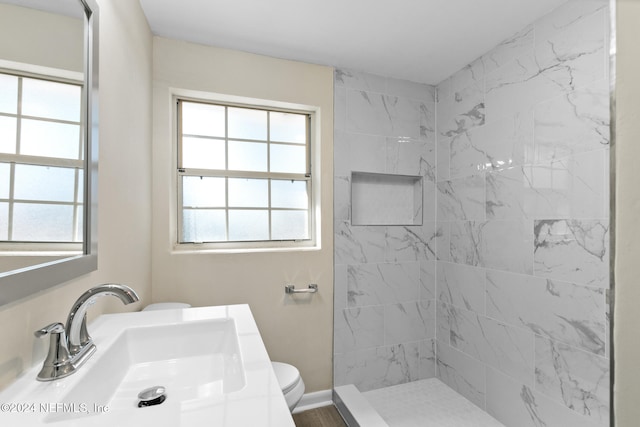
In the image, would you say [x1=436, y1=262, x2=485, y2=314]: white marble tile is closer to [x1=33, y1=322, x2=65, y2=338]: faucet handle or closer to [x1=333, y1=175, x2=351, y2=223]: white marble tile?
[x1=333, y1=175, x2=351, y2=223]: white marble tile

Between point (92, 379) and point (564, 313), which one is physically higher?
point (92, 379)

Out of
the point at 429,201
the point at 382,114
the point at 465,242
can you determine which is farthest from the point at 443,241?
the point at 382,114

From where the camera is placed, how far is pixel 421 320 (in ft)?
8.23

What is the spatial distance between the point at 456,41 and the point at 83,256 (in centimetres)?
227

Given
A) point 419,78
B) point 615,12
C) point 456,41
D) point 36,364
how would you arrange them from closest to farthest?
point 615,12, point 36,364, point 456,41, point 419,78

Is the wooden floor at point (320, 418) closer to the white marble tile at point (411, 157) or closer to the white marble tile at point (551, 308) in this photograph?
the white marble tile at point (551, 308)

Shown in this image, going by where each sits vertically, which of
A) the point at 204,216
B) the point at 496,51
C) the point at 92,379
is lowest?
the point at 92,379

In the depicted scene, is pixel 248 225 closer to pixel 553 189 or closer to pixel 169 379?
pixel 169 379

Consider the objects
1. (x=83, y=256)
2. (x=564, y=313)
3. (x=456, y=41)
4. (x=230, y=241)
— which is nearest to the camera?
(x=83, y=256)

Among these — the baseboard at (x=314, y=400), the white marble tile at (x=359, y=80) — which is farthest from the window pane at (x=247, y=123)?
the baseboard at (x=314, y=400)

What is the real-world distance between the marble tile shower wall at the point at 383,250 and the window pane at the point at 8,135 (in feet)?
5.88

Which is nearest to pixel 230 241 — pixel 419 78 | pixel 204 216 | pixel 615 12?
pixel 204 216

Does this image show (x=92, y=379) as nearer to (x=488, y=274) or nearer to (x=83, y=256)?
(x=83, y=256)

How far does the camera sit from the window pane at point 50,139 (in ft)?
2.27
